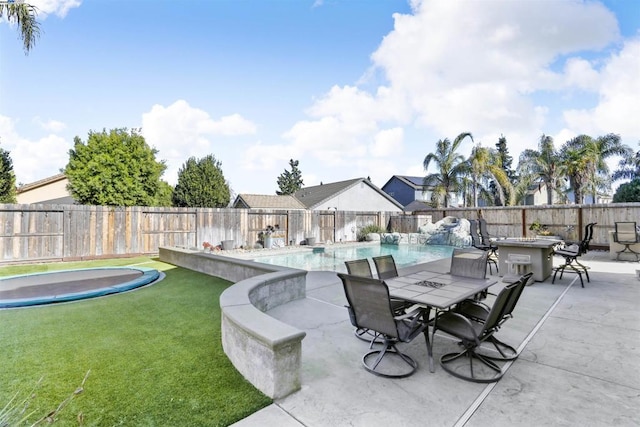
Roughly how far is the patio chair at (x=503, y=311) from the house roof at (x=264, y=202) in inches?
849

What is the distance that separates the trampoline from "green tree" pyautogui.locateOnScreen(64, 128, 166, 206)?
9.83 m

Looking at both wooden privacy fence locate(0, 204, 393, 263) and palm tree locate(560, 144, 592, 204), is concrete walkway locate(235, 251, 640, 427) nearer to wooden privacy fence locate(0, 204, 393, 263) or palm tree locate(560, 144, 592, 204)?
wooden privacy fence locate(0, 204, 393, 263)

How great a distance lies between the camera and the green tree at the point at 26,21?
731cm

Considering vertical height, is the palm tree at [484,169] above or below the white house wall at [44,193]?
above

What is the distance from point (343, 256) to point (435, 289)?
9910 mm

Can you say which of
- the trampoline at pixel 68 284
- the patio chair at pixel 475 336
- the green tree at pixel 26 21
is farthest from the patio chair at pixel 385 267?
the green tree at pixel 26 21

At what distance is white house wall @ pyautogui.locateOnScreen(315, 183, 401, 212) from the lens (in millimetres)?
24000

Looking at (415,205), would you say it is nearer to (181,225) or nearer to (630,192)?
(630,192)

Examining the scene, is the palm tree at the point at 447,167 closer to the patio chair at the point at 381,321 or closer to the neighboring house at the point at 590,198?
the neighboring house at the point at 590,198

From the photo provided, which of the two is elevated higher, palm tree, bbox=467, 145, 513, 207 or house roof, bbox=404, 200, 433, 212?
palm tree, bbox=467, 145, 513, 207

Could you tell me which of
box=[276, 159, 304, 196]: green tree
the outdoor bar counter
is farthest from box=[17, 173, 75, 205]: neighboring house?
box=[276, 159, 304, 196]: green tree

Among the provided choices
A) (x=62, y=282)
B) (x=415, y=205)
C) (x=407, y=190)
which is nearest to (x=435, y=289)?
(x=62, y=282)

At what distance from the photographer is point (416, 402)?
2482mm

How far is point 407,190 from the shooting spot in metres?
32.3
